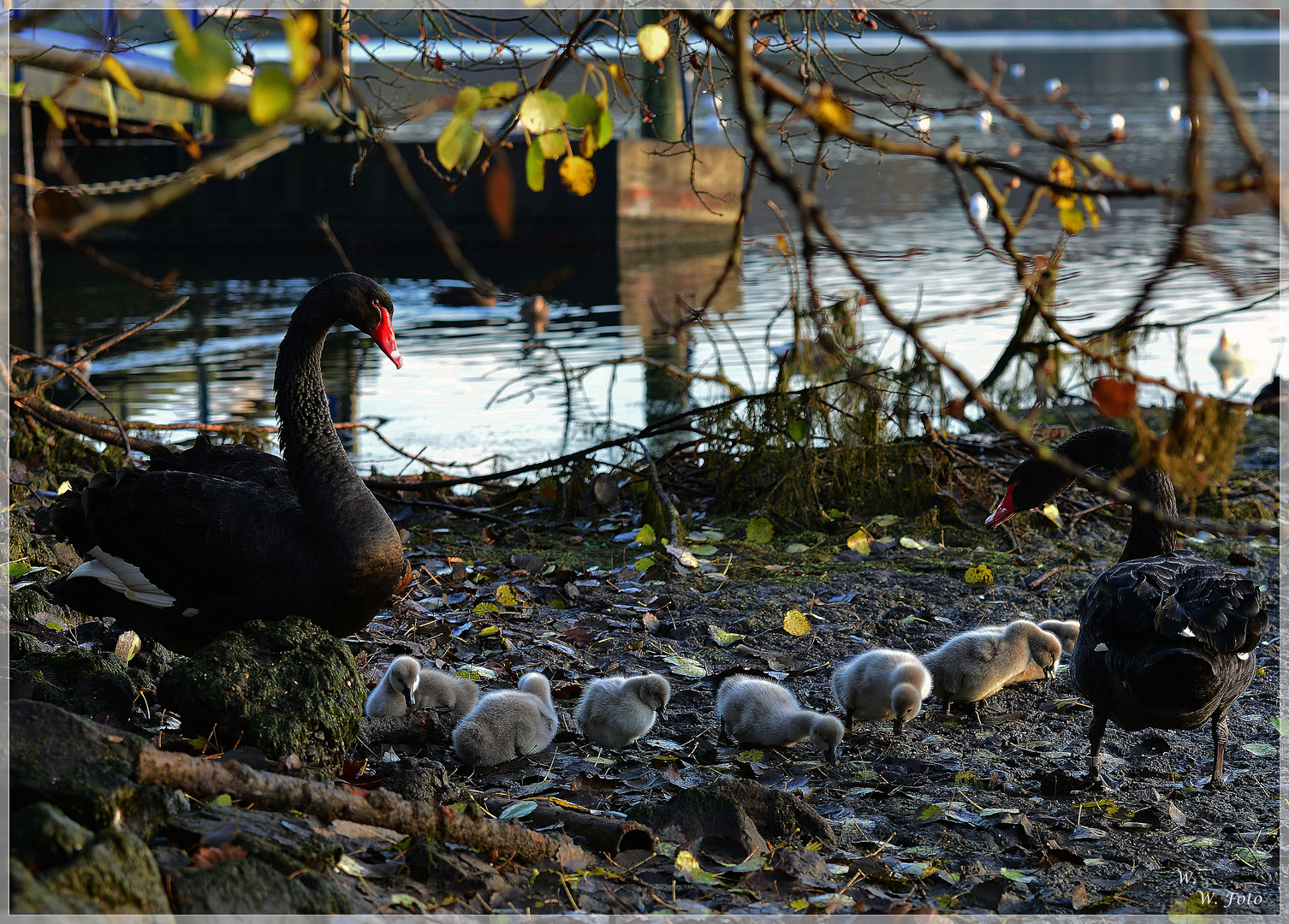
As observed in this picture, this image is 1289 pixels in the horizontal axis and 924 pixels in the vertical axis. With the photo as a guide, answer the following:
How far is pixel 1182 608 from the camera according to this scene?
340 cm

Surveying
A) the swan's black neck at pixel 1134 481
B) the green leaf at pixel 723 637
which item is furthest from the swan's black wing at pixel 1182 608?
the green leaf at pixel 723 637

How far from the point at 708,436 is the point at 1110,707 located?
140 inches

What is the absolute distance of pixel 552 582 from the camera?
5.55 meters

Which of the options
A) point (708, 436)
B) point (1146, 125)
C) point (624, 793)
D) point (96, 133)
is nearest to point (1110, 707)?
point (624, 793)

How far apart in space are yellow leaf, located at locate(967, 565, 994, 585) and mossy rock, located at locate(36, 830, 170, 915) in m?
4.43

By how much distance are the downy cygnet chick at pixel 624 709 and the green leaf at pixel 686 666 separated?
2.16ft

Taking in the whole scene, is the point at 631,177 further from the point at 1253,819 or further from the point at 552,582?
the point at 1253,819

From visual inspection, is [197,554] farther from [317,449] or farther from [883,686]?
[883,686]

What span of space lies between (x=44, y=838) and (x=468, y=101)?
5.07 ft

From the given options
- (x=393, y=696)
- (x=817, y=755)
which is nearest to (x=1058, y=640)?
(x=817, y=755)

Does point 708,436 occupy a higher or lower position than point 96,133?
lower

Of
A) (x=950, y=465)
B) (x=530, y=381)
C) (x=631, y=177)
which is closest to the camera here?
(x=950, y=465)

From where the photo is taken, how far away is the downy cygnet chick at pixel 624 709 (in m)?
3.75

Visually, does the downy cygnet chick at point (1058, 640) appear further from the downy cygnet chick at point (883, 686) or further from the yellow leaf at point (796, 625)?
the yellow leaf at point (796, 625)
